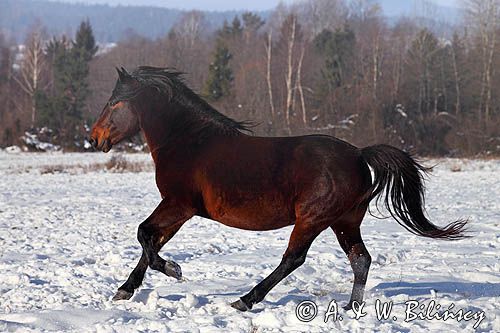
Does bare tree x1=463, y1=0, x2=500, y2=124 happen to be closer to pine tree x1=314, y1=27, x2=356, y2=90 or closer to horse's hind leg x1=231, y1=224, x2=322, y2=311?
pine tree x1=314, y1=27, x2=356, y2=90

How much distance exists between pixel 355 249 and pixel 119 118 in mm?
2426

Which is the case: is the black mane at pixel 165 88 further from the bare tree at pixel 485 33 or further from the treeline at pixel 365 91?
the bare tree at pixel 485 33

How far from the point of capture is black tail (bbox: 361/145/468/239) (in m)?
5.56

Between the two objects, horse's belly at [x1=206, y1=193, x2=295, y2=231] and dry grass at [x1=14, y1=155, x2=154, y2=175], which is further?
dry grass at [x1=14, y1=155, x2=154, y2=175]

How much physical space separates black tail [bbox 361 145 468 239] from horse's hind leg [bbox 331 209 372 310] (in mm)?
297

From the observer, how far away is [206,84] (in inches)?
1831

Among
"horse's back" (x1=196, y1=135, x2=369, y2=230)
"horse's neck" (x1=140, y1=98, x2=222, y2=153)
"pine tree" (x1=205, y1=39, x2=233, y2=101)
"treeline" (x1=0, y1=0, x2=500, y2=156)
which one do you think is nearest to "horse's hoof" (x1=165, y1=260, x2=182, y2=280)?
"horse's back" (x1=196, y1=135, x2=369, y2=230)

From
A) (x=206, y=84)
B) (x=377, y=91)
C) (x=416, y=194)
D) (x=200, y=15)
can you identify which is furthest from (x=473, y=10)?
(x=200, y=15)

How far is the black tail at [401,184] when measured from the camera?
556 cm

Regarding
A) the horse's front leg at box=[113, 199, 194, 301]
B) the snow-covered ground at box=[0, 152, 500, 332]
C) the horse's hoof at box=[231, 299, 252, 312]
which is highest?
the horse's front leg at box=[113, 199, 194, 301]

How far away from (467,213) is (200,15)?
279ft

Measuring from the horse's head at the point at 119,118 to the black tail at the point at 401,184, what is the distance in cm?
213

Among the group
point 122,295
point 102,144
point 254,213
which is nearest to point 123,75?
point 102,144

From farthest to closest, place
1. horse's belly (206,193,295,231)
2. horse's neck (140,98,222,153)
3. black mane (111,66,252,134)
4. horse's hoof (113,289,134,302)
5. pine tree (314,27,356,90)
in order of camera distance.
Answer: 1. pine tree (314,27,356,90)
2. black mane (111,66,252,134)
3. horse's neck (140,98,222,153)
4. horse's hoof (113,289,134,302)
5. horse's belly (206,193,295,231)
